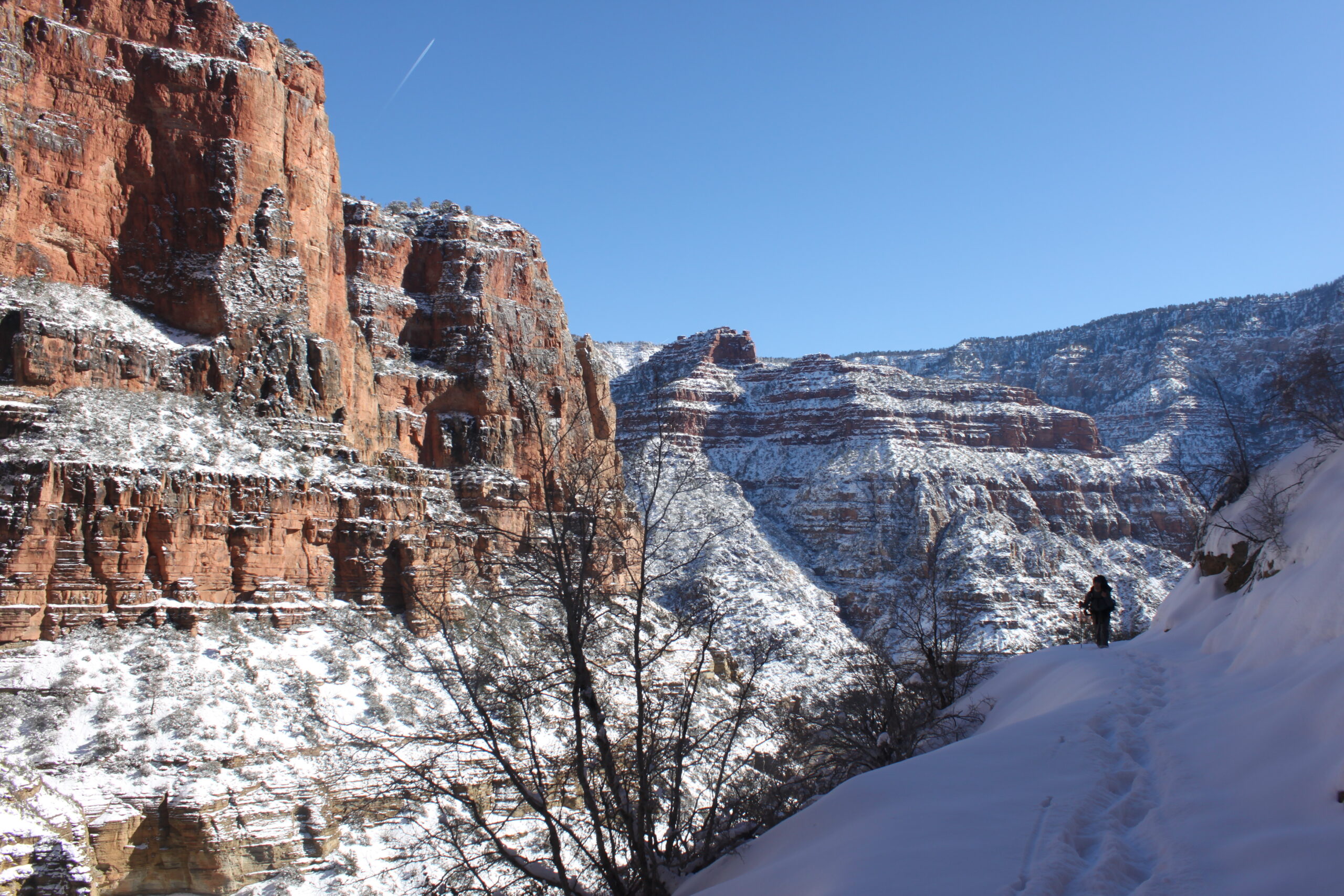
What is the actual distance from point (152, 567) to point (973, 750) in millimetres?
33722

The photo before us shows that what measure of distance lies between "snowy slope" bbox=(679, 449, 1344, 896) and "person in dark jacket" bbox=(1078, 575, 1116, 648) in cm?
530

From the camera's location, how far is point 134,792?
26.5 meters

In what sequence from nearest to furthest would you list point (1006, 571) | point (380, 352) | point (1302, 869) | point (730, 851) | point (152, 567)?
point (1302, 869), point (730, 851), point (152, 567), point (380, 352), point (1006, 571)

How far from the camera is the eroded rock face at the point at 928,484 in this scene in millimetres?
89188

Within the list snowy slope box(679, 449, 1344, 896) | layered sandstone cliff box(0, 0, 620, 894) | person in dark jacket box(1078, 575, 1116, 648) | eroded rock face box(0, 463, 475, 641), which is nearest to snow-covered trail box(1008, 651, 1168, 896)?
snowy slope box(679, 449, 1344, 896)

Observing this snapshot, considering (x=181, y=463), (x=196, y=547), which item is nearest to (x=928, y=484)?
(x=196, y=547)

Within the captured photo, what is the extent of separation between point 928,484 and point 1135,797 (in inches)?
3943

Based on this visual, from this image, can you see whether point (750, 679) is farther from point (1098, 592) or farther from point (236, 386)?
point (236, 386)

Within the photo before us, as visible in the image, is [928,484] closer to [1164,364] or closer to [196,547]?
[1164,364]

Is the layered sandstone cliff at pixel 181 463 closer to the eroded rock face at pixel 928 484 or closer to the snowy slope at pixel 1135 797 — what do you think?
the snowy slope at pixel 1135 797

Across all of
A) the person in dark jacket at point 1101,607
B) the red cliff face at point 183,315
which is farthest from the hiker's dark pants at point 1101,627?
the red cliff face at point 183,315

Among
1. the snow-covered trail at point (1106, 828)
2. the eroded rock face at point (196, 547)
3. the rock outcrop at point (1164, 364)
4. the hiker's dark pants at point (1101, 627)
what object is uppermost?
the rock outcrop at point (1164, 364)

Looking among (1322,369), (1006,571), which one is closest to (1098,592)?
(1322,369)

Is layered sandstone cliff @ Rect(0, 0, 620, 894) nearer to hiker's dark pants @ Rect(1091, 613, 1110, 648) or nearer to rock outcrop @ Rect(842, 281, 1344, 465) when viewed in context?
hiker's dark pants @ Rect(1091, 613, 1110, 648)
